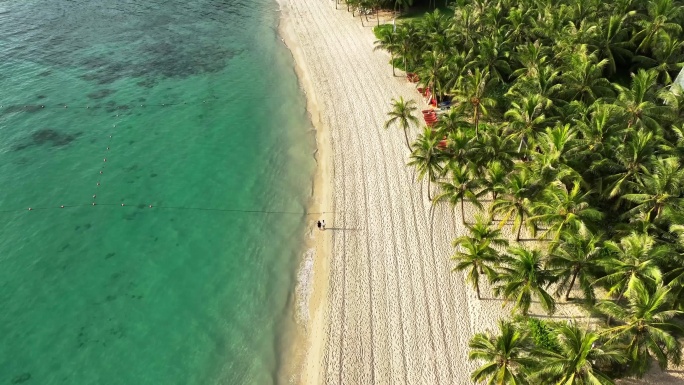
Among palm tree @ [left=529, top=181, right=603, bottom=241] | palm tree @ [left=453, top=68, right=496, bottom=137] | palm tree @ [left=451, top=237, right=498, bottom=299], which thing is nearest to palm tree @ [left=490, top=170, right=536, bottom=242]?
palm tree @ [left=529, top=181, right=603, bottom=241]

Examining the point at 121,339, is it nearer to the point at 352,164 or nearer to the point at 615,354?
the point at 352,164

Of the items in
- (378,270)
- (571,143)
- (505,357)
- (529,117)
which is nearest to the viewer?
(505,357)

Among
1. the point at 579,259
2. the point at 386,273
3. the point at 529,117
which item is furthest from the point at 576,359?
the point at 529,117

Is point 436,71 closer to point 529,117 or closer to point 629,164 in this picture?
point 529,117

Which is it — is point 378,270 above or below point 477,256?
below

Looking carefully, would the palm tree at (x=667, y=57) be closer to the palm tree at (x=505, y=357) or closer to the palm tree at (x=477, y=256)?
the palm tree at (x=477, y=256)

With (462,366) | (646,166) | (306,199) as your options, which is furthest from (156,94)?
(646,166)
